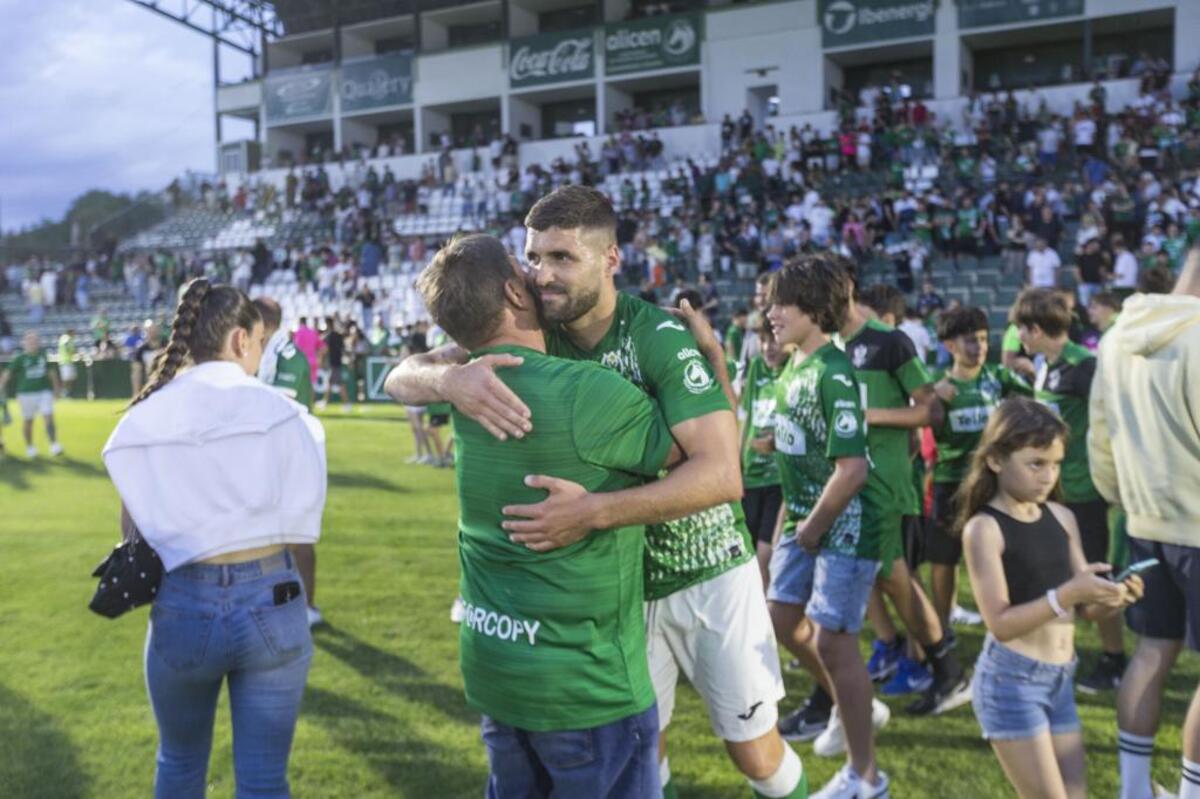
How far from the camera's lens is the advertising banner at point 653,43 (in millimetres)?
34000

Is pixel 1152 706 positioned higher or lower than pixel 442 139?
lower

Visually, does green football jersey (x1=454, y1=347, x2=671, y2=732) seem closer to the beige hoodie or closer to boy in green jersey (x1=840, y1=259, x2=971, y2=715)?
the beige hoodie

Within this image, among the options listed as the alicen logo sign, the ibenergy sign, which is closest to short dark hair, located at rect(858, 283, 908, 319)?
the ibenergy sign

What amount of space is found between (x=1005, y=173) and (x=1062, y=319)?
20.1 metres

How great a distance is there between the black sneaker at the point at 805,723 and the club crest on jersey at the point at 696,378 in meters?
2.73

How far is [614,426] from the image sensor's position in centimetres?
230

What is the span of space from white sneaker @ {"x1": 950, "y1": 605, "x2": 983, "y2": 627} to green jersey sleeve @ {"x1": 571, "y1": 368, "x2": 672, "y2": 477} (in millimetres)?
4697

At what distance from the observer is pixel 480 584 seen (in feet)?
8.07

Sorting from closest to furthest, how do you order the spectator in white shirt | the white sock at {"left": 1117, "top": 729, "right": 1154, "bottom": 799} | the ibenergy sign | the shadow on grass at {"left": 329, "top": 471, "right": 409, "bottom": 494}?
the white sock at {"left": 1117, "top": 729, "right": 1154, "bottom": 799} → the shadow on grass at {"left": 329, "top": 471, "right": 409, "bottom": 494} → the spectator in white shirt → the ibenergy sign

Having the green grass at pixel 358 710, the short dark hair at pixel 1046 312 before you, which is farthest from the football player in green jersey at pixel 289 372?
the short dark hair at pixel 1046 312

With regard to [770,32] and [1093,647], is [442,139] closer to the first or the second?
[770,32]

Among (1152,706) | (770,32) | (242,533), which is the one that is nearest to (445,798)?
(242,533)

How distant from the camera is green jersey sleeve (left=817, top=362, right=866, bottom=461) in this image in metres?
3.88

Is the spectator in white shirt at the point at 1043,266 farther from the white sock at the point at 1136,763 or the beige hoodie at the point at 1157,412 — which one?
the white sock at the point at 1136,763
